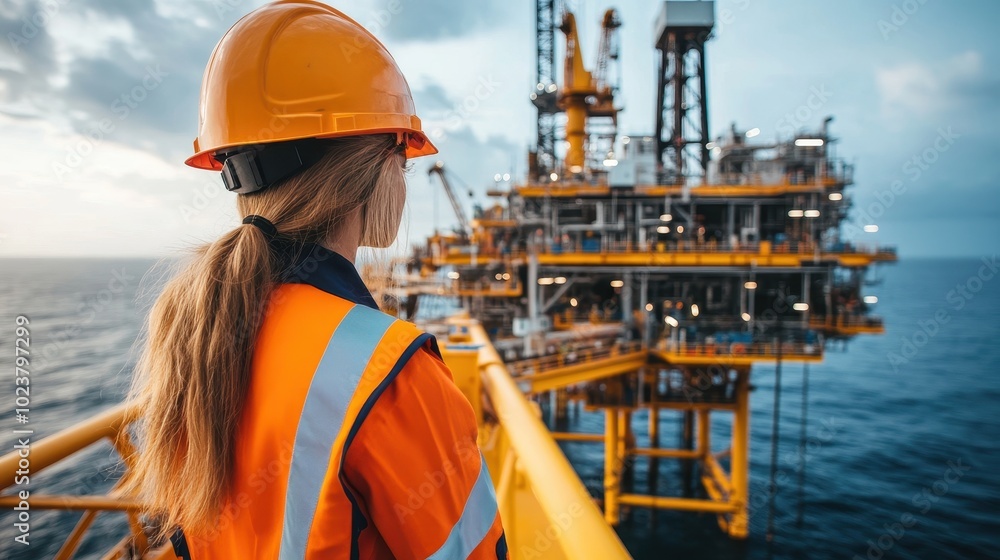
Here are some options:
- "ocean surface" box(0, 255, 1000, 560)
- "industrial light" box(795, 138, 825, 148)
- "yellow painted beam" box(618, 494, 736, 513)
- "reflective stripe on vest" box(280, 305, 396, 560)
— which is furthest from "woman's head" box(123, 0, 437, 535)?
"industrial light" box(795, 138, 825, 148)

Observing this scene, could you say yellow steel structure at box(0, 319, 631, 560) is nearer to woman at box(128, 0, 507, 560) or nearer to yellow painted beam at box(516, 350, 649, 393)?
woman at box(128, 0, 507, 560)

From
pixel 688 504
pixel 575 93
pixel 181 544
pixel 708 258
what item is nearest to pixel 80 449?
pixel 181 544

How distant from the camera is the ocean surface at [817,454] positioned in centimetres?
1633

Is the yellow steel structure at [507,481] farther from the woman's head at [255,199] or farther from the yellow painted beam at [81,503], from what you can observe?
the woman's head at [255,199]

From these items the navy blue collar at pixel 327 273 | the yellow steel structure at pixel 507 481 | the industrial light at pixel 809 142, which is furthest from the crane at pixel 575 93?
the navy blue collar at pixel 327 273

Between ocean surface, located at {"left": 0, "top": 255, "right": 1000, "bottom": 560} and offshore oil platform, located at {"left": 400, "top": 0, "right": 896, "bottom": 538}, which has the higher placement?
offshore oil platform, located at {"left": 400, "top": 0, "right": 896, "bottom": 538}

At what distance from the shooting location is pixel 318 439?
879 millimetres

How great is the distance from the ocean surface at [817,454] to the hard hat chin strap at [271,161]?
0.39m

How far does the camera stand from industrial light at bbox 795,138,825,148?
1877 centimetres

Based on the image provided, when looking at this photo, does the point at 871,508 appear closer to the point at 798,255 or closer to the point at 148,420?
the point at 798,255

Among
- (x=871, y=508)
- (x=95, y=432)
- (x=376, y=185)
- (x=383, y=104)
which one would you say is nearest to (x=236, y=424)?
(x=376, y=185)

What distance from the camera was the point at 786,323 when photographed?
17.2m

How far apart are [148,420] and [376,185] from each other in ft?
2.41

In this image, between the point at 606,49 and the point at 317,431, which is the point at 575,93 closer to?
the point at 606,49
